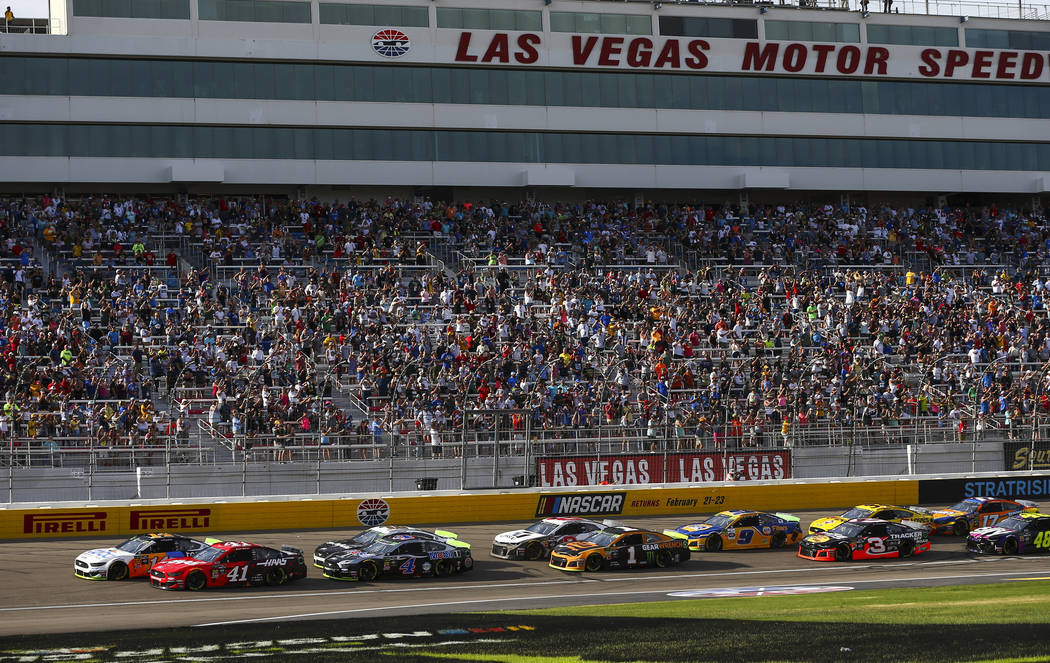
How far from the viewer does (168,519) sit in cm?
3105

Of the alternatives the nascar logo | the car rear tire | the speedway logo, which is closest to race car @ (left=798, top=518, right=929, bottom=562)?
the car rear tire

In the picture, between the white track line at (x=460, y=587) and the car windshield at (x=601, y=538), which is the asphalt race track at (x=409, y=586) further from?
the car windshield at (x=601, y=538)

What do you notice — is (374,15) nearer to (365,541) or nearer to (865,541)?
(365,541)

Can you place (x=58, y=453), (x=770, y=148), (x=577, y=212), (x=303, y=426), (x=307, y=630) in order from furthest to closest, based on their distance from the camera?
(x=770, y=148), (x=577, y=212), (x=303, y=426), (x=58, y=453), (x=307, y=630)

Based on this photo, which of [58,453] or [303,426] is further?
[303,426]

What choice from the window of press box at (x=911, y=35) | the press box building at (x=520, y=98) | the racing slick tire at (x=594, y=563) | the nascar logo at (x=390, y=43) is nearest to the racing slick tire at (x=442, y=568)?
the racing slick tire at (x=594, y=563)

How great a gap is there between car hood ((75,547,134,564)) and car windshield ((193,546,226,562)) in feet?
4.72

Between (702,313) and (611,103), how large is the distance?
Result: 1417 centimetres

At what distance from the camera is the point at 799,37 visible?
5716 cm

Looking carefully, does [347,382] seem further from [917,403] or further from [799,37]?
Answer: [799,37]

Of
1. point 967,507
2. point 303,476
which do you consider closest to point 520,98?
point 303,476

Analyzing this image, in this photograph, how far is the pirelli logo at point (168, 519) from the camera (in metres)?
30.9

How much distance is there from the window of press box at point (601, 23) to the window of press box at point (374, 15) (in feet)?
18.3

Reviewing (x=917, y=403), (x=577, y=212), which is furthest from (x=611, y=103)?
(x=917, y=403)
